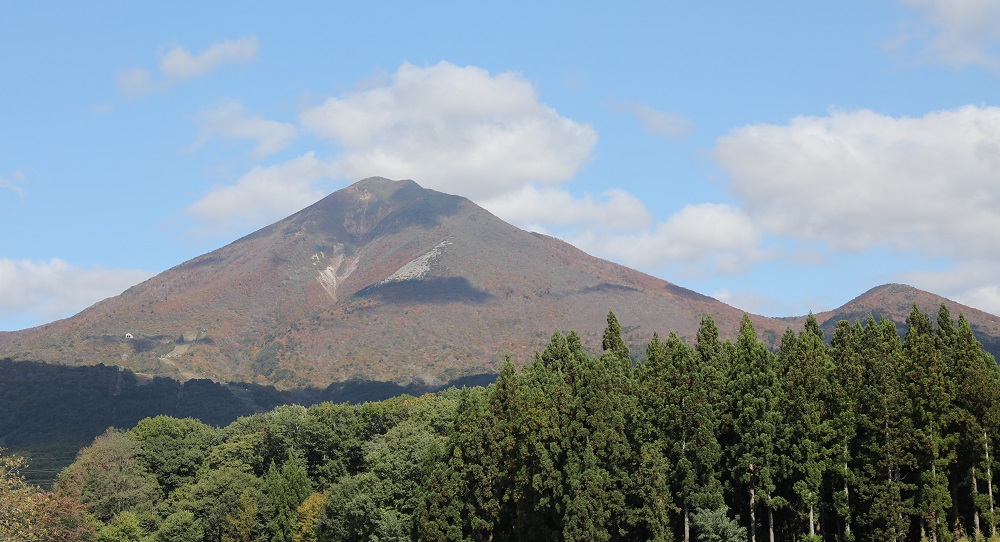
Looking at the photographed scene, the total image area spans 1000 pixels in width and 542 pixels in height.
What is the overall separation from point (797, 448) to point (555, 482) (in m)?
13.7

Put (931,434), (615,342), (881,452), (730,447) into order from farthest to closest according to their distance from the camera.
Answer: (615,342)
(730,447)
(931,434)
(881,452)

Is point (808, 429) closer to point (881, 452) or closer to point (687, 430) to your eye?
point (881, 452)

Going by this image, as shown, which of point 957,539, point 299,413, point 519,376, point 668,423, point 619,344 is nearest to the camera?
point 957,539

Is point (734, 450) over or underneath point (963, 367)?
underneath

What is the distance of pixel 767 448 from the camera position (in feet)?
187

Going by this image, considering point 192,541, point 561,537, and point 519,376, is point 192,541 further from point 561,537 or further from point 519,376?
point 561,537

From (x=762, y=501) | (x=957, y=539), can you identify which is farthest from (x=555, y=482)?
(x=957, y=539)

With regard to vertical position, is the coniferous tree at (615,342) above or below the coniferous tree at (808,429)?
above

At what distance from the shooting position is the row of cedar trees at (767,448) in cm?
5625

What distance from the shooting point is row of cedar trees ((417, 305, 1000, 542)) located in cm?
5625

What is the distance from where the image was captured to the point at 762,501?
58438mm

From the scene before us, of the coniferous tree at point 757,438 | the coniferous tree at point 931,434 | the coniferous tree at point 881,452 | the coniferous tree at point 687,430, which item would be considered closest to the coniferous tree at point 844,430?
the coniferous tree at point 881,452

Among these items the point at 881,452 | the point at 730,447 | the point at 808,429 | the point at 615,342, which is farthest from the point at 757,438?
the point at 615,342

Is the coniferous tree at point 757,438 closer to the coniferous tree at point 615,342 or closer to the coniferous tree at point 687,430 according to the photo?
the coniferous tree at point 687,430
